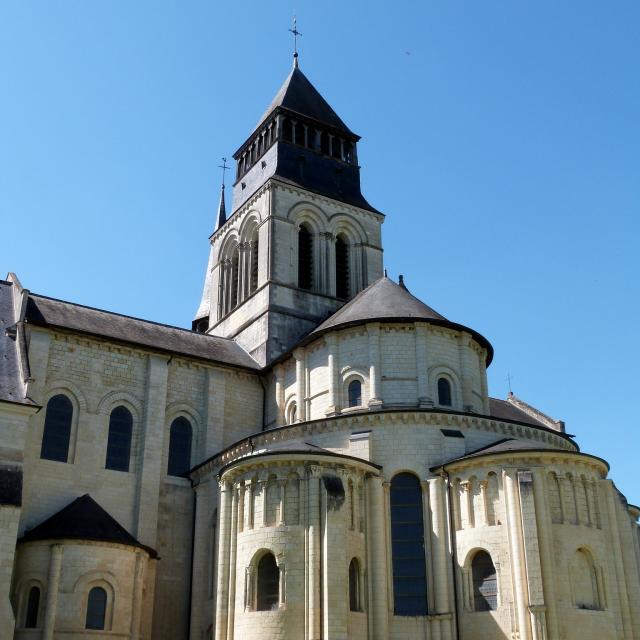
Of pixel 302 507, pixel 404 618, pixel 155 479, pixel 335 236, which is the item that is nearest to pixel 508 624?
pixel 404 618

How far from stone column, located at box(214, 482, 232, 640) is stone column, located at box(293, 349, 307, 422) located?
16.7 ft

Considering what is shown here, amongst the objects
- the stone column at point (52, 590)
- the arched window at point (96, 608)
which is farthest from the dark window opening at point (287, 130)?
the arched window at point (96, 608)

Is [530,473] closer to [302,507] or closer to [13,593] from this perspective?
[302,507]

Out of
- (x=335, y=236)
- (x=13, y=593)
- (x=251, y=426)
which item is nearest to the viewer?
(x=13, y=593)

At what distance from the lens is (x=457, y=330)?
29.5 meters

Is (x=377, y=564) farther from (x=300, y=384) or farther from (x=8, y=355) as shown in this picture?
(x=8, y=355)

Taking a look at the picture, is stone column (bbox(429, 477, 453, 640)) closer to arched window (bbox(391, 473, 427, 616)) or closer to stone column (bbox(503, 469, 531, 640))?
arched window (bbox(391, 473, 427, 616))

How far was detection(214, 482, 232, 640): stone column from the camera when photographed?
23922mm

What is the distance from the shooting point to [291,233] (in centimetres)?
3941

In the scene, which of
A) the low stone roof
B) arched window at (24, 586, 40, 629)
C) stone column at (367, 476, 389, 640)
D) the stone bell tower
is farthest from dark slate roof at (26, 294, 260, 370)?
stone column at (367, 476, 389, 640)

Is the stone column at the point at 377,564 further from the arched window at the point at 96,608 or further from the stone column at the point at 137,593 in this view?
the arched window at the point at 96,608

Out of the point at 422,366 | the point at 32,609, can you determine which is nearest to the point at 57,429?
the point at 32,609

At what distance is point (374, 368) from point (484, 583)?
8019 mm

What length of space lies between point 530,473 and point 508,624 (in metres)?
4.19
